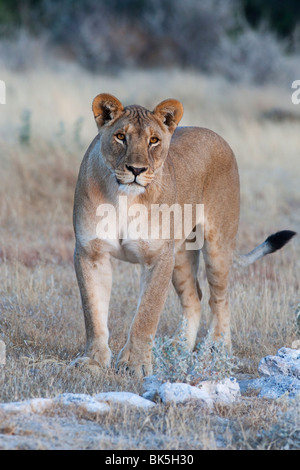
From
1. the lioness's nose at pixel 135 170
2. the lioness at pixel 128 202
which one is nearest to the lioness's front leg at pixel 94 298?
the lioness at pixel 128 202

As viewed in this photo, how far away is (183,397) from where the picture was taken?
3270mm

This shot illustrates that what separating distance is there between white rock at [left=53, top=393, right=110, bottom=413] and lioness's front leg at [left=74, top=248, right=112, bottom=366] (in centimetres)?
93

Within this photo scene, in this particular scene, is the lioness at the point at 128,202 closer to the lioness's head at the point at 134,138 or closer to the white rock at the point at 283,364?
the lioness's head at the point at 134,138

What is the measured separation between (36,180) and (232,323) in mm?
3917

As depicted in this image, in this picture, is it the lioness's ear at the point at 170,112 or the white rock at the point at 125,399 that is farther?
the lioness's ear at the point at 170,112

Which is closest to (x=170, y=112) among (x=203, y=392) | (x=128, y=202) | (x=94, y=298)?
(x=128, y=202)

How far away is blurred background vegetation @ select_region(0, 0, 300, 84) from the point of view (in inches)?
790

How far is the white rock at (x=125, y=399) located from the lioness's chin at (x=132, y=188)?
1039mm

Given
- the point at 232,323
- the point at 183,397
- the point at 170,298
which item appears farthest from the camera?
the point at 170,298

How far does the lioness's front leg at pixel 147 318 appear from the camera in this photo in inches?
161

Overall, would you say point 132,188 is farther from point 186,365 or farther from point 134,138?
point 186,365

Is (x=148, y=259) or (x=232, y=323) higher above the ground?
(x=148, y=259)
